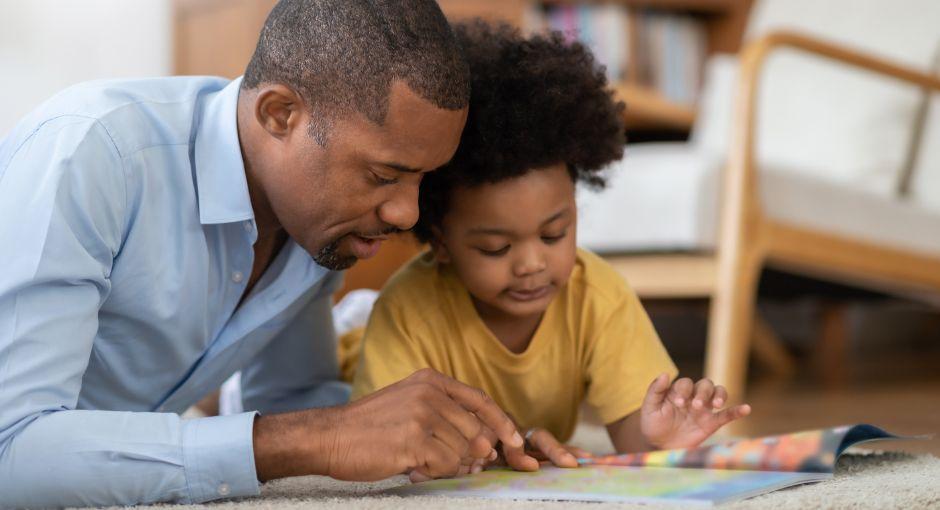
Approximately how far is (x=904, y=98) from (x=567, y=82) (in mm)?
1643

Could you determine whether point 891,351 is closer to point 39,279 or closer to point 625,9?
point 625,9

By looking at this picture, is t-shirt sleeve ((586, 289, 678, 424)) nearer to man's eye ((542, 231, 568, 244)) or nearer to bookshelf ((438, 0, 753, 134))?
man's eye ((542, 231, 568, 244))

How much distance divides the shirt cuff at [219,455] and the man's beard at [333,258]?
0.26m

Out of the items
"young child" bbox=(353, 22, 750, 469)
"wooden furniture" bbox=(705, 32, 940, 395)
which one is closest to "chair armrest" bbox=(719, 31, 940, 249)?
"wooden furniture" bbox=(705, 32, 940, 395)

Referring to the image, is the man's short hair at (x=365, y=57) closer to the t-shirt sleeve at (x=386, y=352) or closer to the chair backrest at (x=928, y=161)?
the t-shirt sleeve at (x=386, y=352)

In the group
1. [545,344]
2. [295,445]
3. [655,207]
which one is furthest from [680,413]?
[655,207]

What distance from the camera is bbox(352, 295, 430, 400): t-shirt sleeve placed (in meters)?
1.35

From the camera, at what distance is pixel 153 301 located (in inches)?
45.9

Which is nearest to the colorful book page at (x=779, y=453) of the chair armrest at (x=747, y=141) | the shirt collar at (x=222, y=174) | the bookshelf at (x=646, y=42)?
the shirt collar at (x=222, y=174)

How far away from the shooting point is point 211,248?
4.05 feet

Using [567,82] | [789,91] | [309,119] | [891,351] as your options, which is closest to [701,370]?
[789,91]

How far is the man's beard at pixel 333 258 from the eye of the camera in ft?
3.94

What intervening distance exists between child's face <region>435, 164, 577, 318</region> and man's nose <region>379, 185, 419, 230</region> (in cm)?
21

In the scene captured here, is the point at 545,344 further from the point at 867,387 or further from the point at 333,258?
the point at 867,387
